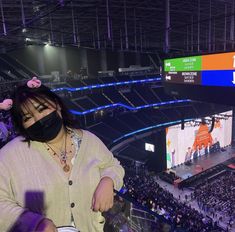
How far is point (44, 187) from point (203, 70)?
7941 mm

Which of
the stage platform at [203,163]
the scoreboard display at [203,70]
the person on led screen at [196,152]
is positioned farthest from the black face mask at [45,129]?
the person on led screen at [196,152]

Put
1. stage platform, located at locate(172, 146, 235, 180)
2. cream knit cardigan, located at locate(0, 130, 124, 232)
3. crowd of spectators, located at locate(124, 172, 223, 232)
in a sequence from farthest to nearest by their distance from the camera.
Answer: stage platform, located at locate(172, 146, 235, 180) < crowd of spectators, located at locate(124, 172, 223, 232) < cream knit cardigan, located at locate(0, 130, 124, 232)

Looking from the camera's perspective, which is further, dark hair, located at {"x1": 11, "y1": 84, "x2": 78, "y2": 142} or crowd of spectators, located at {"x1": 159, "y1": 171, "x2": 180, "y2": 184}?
crowd of spectators, located at {"x1": 159, "y1": 171, "x2": 180, "y2": 184}

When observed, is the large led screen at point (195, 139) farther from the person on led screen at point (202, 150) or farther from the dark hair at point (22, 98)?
the dark hair at point (22, 98)

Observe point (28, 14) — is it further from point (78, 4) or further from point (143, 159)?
point (143, 159)

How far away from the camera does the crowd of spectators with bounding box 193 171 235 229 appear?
16.4m

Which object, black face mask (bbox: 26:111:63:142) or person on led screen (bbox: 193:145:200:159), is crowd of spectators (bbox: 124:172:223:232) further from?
black face mask (bbox: 26:111:63:142)

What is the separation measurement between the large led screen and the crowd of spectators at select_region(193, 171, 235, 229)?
3.58 metres

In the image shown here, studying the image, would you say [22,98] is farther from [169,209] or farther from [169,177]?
[169,177]

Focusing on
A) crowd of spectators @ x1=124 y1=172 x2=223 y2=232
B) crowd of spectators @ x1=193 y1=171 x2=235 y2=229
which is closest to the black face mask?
crowd of spectators @ x1=124 y1=172 x2=223 y2=232

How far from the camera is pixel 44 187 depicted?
135cm

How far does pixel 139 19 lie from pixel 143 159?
1307cm

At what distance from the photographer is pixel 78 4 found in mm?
15227

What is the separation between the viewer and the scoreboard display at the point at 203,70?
7.18 meters
